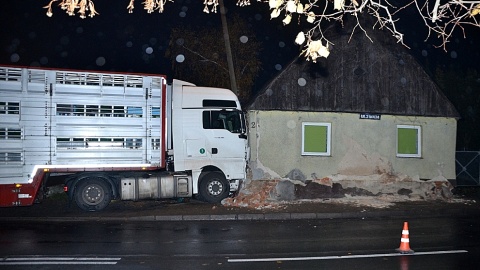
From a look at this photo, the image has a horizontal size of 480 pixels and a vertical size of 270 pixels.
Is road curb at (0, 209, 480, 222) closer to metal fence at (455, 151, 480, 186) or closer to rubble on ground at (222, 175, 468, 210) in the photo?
rubble on ground at (222, 175, 468, 210)

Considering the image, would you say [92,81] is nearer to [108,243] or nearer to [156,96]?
[156,96]

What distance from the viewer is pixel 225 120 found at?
17.9 metres

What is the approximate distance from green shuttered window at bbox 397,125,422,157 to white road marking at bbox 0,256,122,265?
1319 centimetres

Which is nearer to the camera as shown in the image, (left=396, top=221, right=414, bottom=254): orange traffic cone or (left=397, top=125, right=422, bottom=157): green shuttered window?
(left=396, top=221, right=414, bottom=254): orange traffic cone

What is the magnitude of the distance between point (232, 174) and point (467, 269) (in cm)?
994

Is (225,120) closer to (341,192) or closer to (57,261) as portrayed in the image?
(341,192)

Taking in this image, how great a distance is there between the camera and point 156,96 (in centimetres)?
1683

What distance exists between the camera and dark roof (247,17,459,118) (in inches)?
744

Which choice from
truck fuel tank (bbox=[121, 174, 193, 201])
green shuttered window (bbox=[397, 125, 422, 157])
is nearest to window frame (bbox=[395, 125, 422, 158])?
green shuttered window (bbox=[397, 125, 422, 157])

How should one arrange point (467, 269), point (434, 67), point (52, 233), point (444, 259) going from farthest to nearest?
point (434, 67) → point (52, 233) → point (444, 259) → point (467, 269)

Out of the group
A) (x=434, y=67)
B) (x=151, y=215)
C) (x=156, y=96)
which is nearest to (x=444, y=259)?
(x=151, y=215)

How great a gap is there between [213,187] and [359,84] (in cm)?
649

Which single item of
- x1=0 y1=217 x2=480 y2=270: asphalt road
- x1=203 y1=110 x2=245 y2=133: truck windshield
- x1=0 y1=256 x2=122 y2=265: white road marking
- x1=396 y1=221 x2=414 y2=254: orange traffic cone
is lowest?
x1=0 y1=217 x2=480 y2=270: asphalt road

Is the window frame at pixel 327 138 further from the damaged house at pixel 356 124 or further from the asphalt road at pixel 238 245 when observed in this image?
the asphalt road at pixel 238 245
